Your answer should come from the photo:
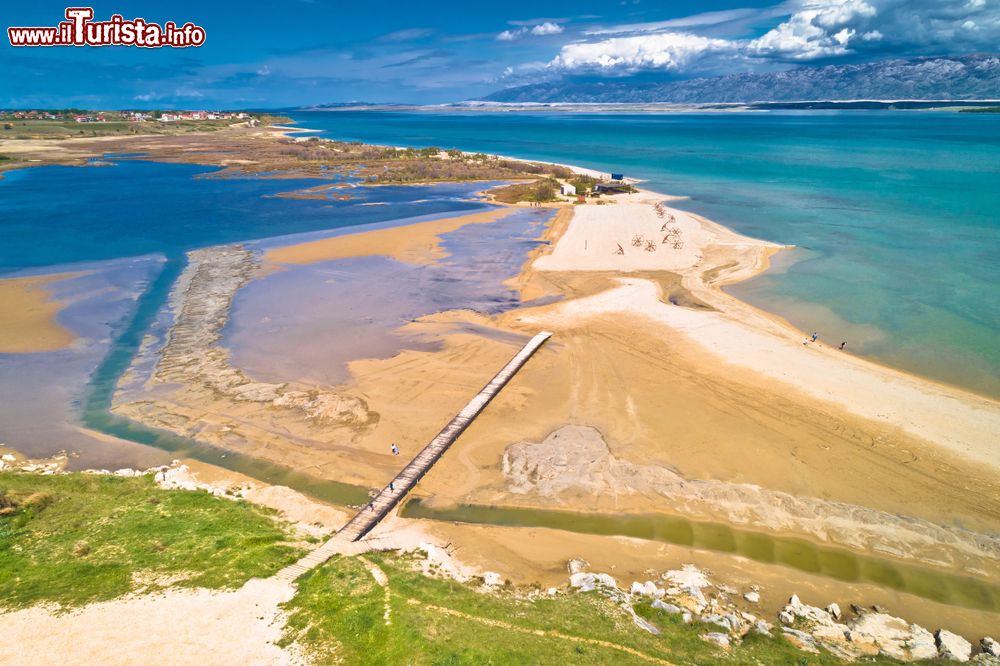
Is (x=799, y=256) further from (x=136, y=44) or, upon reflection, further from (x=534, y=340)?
(x=136, y=44)

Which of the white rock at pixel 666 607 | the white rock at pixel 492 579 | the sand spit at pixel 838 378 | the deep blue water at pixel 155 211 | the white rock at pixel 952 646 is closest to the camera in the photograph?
the white rock at pixel 952 646

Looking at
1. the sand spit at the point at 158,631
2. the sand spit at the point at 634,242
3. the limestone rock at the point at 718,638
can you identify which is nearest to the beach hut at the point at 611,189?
the sand spit at the point at 634,242

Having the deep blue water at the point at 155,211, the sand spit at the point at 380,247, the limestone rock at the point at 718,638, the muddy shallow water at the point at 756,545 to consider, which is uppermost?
the deep blue water at the point at 155,211

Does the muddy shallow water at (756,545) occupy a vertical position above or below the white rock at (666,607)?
below

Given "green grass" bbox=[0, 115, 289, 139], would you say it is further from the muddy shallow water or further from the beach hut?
the muddy shallow water

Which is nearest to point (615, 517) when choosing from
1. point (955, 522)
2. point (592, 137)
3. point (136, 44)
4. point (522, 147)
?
point (955, 522)

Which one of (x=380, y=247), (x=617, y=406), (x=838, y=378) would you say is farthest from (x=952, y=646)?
(x=380, y=247)

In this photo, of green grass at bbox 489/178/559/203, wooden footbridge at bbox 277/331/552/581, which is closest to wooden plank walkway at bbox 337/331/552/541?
wooden footbridge at bbox 277/331/552/581

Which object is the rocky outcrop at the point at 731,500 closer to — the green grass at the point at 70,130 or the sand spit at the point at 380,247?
the sand spit at the point at 380,247
